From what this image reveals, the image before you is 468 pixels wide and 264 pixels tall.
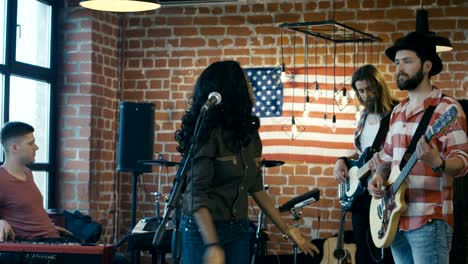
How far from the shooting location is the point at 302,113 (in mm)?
8422

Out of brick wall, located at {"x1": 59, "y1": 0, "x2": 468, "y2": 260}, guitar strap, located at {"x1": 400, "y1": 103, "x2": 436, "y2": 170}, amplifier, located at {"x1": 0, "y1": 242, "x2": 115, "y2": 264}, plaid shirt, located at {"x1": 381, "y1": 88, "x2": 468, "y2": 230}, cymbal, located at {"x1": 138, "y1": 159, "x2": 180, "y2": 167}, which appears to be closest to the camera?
plaid shirt, located at {"x1": 381, "y1": 88, "x2": 468, "y2": 230}

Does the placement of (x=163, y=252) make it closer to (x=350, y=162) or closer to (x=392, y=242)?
(x=350, y=162)

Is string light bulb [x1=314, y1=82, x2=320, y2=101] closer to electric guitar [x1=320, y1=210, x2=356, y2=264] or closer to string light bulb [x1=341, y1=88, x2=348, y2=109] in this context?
string light bulb [x1=341, y1=88, x2=348, y2=109]

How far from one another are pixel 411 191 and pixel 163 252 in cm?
317

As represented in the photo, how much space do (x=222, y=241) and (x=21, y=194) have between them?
8.34 feet

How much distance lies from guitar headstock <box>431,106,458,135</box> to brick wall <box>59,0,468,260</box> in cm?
390

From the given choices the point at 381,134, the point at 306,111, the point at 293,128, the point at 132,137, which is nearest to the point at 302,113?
the point at 306,111

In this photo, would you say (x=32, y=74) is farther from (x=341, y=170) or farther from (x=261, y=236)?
(x=341, y=170)

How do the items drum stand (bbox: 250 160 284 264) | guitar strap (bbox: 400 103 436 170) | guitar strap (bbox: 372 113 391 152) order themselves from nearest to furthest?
guitar strap (bbox: 400 103 436 170), guitar strap (bbox: 372 113 391 152), drum stand (bbox: 250 160 284 264)

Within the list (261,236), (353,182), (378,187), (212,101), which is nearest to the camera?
(212,101)

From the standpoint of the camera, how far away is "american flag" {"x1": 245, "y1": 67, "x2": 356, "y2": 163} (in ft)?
27.3

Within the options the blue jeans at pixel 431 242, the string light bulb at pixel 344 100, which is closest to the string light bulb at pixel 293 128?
the string light bulb at pixel 344 100

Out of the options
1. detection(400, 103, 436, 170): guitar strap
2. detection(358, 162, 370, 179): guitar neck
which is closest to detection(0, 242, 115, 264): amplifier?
detection(358, 162, 370, 179): guitar neck

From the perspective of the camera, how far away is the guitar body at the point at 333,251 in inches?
310
